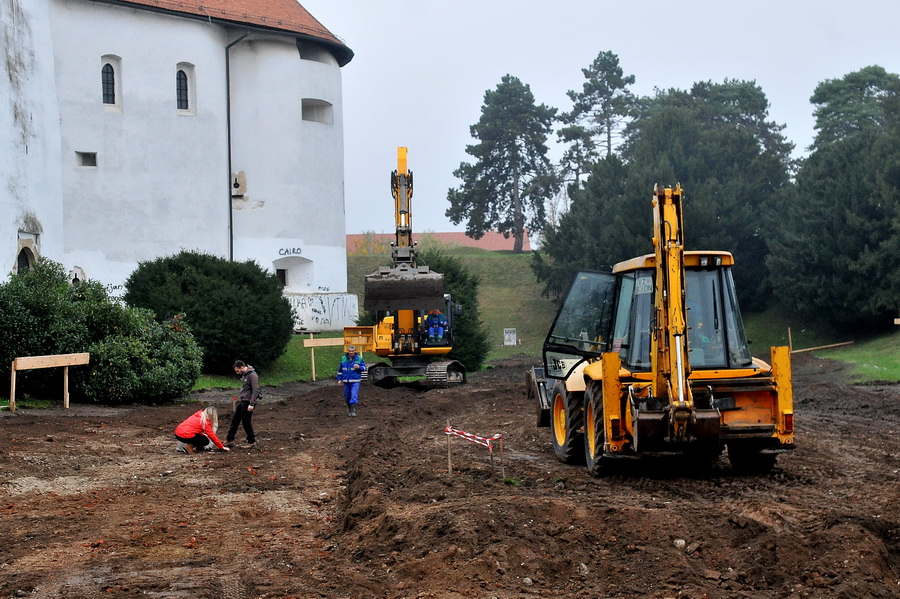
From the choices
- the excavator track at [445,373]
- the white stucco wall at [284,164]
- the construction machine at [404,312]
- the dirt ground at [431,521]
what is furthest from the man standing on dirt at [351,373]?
the white stucco wall at [284,164]

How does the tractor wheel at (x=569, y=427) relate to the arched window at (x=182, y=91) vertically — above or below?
below

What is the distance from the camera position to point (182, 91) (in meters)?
45.4

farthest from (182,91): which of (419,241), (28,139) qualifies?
(419,241)

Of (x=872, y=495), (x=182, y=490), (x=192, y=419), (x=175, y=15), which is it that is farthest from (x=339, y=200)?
(x=872, y=495)

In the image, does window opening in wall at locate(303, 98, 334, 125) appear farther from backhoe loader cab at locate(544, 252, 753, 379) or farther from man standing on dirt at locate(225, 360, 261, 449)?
backhoe loader cab at locate(544, 252, 753, 379)

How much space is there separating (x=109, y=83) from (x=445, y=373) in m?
20.8

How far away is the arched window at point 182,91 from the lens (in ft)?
148

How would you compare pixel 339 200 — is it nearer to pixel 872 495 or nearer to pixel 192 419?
pixel 192 419

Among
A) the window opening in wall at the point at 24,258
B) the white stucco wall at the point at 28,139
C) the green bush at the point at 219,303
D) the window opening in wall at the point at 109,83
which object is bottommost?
the green bush at the point at 219,303

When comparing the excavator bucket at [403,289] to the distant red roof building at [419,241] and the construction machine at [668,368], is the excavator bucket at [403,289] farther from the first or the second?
the distant red roof building at [419,241]

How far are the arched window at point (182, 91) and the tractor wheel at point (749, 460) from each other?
120 feet

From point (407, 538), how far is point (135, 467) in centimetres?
783

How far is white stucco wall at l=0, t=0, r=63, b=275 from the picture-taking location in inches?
1300

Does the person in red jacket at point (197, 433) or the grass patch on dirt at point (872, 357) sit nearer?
the person in red jacket at point (197, 433)
